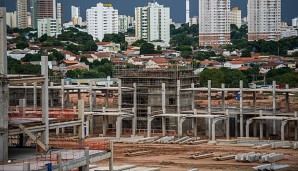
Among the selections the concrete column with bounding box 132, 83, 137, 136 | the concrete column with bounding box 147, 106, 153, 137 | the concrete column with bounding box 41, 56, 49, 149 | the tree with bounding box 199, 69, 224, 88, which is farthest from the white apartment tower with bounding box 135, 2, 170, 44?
the concrete column with bounding box 41, 56, 49, 149

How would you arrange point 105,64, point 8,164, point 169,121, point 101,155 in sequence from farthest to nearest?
1. point 105,64
2. point 169,121
3. point 101,155
4. point 8,164

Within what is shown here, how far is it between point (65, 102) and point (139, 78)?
464 centimetres

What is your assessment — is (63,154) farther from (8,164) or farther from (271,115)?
(271,115)

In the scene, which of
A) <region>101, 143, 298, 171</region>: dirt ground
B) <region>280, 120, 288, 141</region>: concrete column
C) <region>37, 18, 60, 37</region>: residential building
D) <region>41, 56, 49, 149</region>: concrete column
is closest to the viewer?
<region>41, 56, 49, 149</region>: concrete column

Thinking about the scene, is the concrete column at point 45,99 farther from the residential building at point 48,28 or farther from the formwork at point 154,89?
the residential building at point 48,28

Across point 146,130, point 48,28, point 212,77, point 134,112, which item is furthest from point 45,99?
point 48,28

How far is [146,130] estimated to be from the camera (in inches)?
2362

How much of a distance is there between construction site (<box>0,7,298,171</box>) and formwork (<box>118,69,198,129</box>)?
6cm

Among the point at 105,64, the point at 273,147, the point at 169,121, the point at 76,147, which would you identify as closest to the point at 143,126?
the point at 169,121

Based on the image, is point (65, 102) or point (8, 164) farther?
point (65, 102)

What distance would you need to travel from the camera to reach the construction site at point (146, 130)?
106ft

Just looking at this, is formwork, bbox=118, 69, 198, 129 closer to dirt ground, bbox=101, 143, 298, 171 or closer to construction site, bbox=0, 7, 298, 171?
Answer: construction site, bbox=0, 7, 298, 171

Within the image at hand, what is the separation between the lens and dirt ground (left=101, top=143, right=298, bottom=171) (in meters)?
43.8

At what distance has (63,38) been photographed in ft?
529
